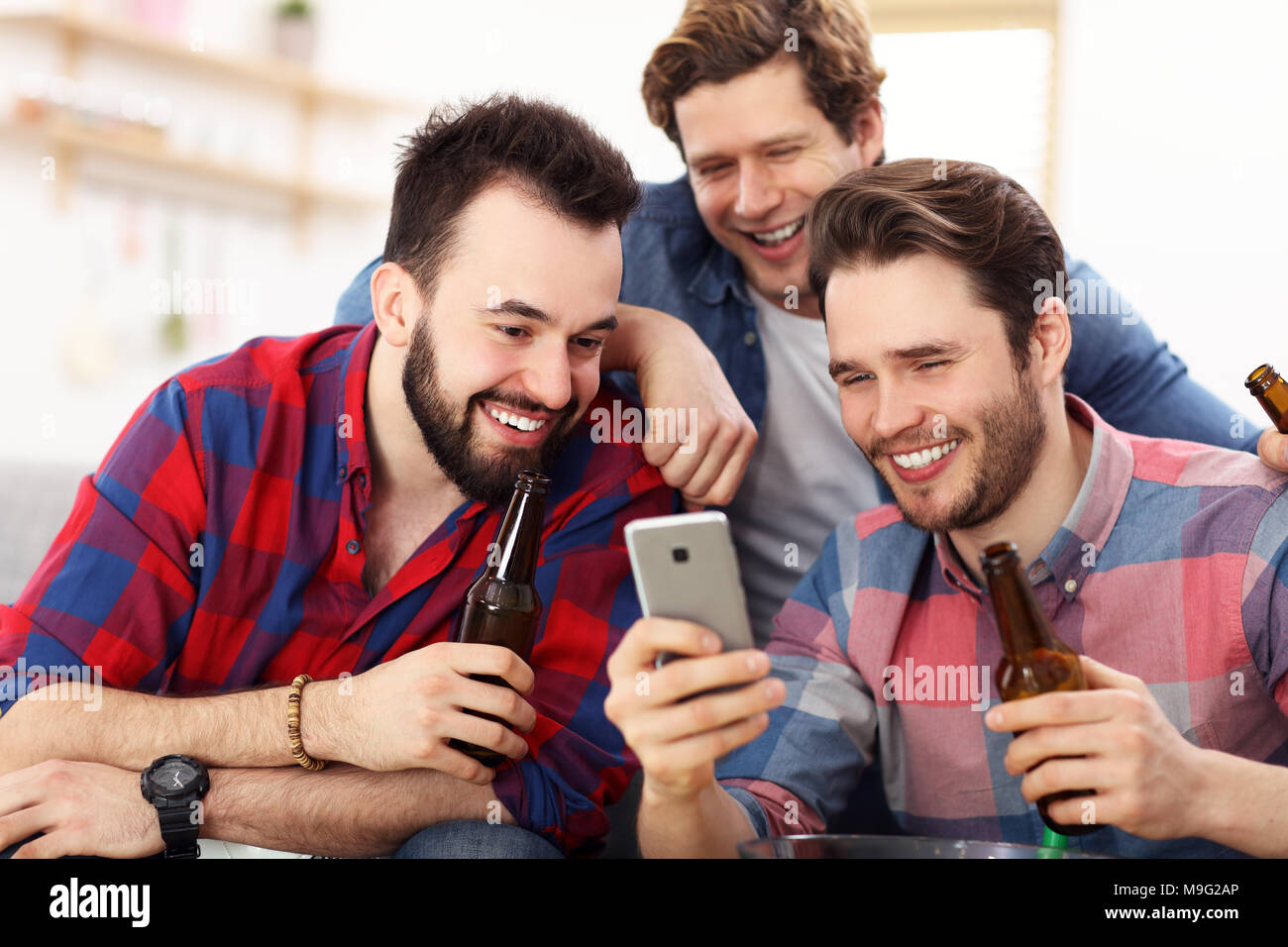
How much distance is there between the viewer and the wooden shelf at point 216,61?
139 inches

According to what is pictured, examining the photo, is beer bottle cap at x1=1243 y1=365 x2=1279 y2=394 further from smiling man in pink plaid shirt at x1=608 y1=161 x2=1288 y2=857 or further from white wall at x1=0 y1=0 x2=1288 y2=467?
white wall at x1=0 y1=0 x2=1288 y2=467

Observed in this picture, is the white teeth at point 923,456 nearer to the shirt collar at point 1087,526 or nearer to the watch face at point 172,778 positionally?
the shirt collar at point 1087,526

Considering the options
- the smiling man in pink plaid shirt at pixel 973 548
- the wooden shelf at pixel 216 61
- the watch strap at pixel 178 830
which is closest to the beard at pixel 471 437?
the smiling man in pink plaid shirt at pixel 973 548

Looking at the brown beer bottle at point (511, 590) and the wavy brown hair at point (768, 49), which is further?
Result: the wavy brown hair at point (768, 49)

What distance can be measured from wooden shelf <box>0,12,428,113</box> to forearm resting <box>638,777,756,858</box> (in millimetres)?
3398

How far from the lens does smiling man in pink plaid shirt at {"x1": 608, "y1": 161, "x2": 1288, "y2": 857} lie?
1252mm

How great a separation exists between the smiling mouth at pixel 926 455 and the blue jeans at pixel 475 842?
0.58m

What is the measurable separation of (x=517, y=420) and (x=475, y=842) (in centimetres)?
50

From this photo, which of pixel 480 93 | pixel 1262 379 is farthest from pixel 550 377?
pixel 480 93

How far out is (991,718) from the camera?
3.02 ft

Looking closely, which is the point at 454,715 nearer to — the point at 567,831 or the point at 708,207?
the point at 567,831

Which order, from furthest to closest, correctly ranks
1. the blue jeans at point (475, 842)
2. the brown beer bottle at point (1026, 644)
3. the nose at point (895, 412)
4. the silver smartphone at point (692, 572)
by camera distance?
1. the nose at point (895, 412)
2. the blue jeans at point (475, 842)
3. the brown beer bottle at point (1026, 644)
4. the silver smartphone at point (692, 572)

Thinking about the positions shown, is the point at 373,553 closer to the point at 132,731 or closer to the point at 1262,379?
Result: the point at 132,731
